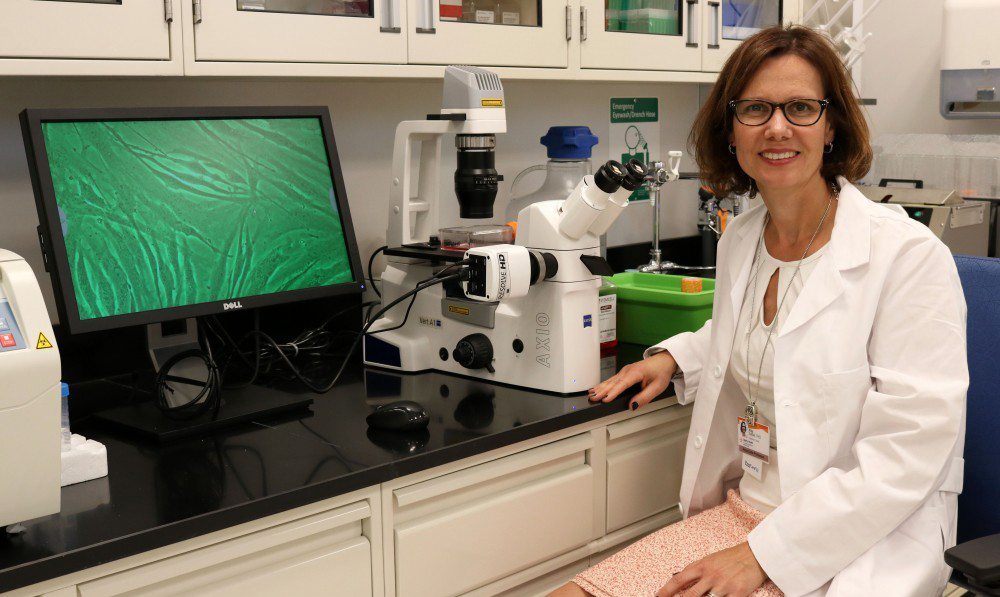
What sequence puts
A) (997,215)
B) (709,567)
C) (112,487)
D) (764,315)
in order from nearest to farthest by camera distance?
1. (112,487)
2. (709,567)
3. (764,315)
4. (997,215)

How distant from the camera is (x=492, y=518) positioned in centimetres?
159

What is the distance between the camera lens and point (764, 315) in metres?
1.67

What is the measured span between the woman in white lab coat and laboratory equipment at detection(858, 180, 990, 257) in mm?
1107

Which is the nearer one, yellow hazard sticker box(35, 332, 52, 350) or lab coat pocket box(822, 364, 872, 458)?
yellow hazard sticker box(35, 332, 52, 350)

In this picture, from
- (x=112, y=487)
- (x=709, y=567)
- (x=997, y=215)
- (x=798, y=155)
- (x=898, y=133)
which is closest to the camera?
(x=112, y=487)

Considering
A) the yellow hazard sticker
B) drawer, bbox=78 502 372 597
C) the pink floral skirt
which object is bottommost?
the pink floral skirt

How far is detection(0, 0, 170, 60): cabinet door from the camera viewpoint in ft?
4.67

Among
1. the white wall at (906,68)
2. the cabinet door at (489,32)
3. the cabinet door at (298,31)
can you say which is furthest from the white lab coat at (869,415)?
the white wall at (906,68)

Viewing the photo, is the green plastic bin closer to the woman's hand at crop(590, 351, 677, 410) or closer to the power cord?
the woman's hand at crop(590, 351, 677, 410)

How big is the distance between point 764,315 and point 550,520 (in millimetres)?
518

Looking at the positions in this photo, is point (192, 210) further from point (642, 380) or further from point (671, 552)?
point (671, 552)

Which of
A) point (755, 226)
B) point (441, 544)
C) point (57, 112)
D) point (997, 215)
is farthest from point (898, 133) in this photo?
point (57, 112)

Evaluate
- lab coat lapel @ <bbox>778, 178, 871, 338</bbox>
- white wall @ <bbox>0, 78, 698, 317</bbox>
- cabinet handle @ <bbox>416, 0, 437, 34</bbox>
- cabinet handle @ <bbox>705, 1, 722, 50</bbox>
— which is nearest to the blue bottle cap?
white wall @ <bbox>0, 78, 698, 317</bbox>

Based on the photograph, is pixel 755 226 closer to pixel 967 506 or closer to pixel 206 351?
pixel 967 506
